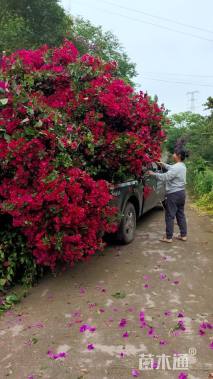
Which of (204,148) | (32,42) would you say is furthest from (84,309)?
(32,42)

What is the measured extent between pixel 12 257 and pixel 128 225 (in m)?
2.34

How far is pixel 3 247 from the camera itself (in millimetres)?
4422

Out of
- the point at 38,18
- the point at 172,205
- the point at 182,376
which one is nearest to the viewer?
the point at 182,376

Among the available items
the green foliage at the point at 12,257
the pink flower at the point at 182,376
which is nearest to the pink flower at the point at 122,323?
the pink flower at the point at 182,376

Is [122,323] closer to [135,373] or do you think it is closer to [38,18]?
[135,373]

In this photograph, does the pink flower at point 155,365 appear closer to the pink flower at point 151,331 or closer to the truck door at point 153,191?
the pink flower at point 151,331

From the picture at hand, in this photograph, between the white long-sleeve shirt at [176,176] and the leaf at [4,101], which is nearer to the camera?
the leaf at [4,101]

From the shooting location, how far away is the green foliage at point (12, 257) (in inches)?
174

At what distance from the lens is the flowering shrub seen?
4.05 m

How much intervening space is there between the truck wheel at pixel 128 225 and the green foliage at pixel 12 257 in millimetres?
1828

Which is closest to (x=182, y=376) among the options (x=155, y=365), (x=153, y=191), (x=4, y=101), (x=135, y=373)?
(x=155, y=365)

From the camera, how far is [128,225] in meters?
6.20

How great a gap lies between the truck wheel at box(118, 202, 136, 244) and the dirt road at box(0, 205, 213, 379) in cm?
40

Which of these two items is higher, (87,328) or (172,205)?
(172,205)
